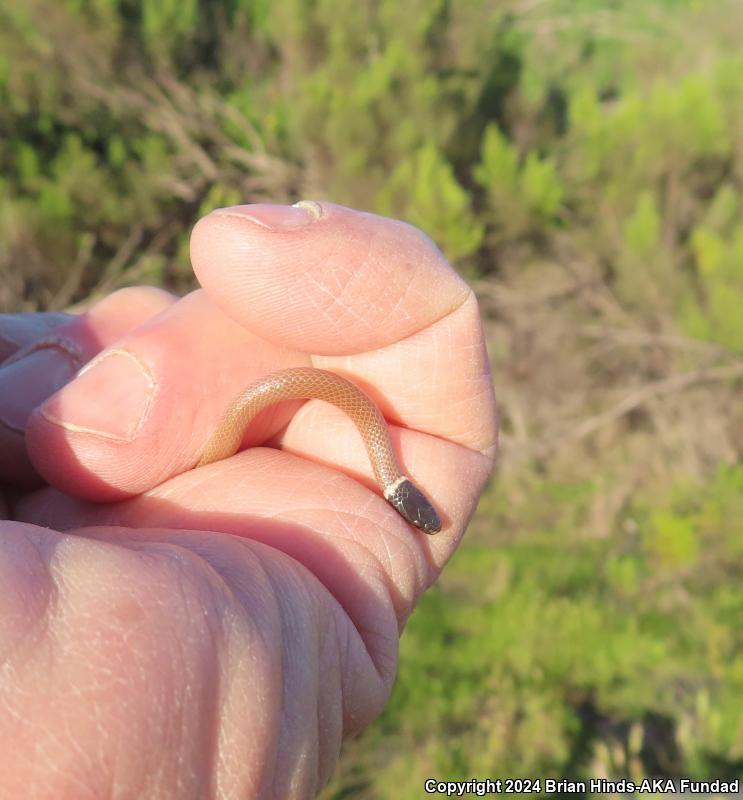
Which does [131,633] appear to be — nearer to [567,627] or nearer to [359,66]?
[567,627]

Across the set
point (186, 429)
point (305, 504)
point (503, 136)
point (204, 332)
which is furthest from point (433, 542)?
point (503, 136)

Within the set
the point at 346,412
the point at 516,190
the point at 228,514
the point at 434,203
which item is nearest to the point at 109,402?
the point at 228,514

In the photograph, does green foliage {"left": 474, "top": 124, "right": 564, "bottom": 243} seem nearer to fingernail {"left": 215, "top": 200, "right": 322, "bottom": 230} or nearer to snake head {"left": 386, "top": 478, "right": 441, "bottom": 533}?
fingernail {"left": 215, "top": 200, "right": 322, "bottom": 230}

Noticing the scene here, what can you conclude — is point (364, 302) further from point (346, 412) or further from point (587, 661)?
point (587, 661)

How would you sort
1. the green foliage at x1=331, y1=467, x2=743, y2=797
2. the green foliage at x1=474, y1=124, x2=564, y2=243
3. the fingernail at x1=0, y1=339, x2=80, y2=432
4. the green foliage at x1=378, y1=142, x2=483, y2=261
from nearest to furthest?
1. the fingernail at x1=0, y1=339, x2=80, y2=432
2. the green foliage at x1=331, y1=467, x2=743, y2=797
3. the green foliage at x1=378, y1=142, x2=483, y2=261
4. the green foliage at x1=474, y1=124, x2=564, y2=243

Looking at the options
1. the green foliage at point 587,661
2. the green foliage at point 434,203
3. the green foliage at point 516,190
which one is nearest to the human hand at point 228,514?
the green foliage at point 587,661

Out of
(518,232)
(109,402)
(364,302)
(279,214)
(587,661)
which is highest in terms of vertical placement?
(279,214)

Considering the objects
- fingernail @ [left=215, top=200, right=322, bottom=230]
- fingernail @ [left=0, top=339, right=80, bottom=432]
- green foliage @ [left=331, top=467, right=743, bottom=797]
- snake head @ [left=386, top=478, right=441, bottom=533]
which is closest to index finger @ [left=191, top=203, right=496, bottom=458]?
fingernail @ [left=215, top=200, right=322, bottom=230]
